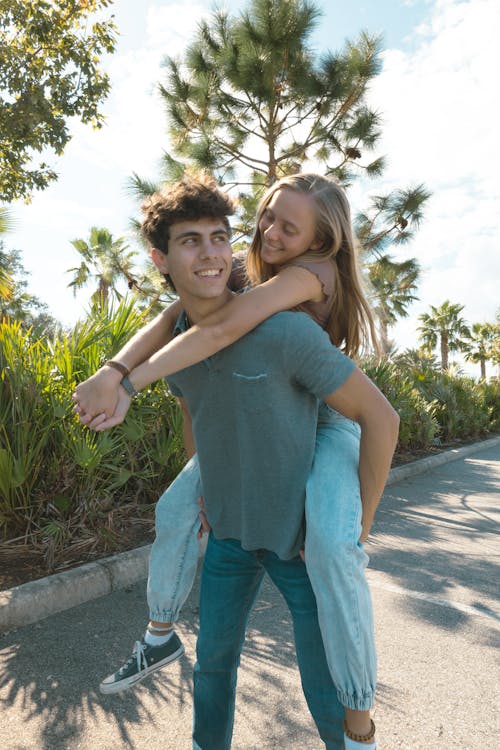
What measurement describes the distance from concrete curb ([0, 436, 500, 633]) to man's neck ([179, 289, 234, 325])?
242 centimetres

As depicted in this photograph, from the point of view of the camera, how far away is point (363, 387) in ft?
5.17

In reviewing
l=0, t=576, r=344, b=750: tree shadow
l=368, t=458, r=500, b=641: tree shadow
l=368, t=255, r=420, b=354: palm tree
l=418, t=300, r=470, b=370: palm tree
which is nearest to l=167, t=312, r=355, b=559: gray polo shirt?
l=0, t=576, r=344, b=750: tree shadow

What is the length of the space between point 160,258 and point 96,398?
1.56 ft

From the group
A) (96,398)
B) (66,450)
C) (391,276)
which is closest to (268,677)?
(96,398)

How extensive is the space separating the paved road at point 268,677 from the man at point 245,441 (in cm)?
68

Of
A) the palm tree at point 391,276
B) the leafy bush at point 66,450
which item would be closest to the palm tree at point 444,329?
the palm tree at point 391,276

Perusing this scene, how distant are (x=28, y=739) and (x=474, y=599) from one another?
116 inches

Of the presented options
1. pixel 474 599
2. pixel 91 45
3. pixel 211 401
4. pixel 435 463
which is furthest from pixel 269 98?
pixel 211 401

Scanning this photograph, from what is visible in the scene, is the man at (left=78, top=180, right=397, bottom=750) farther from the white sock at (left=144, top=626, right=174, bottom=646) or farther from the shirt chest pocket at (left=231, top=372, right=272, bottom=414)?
the white sock at (left=144, top=626, right=174, bottom=646)

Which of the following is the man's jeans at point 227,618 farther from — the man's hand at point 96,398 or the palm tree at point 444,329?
the palm tree at point 444,329

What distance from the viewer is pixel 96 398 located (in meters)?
1.63

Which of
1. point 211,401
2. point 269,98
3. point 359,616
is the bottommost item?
point 359,616

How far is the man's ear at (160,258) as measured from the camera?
1.79m

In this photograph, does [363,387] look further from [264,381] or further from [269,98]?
[269,98]
